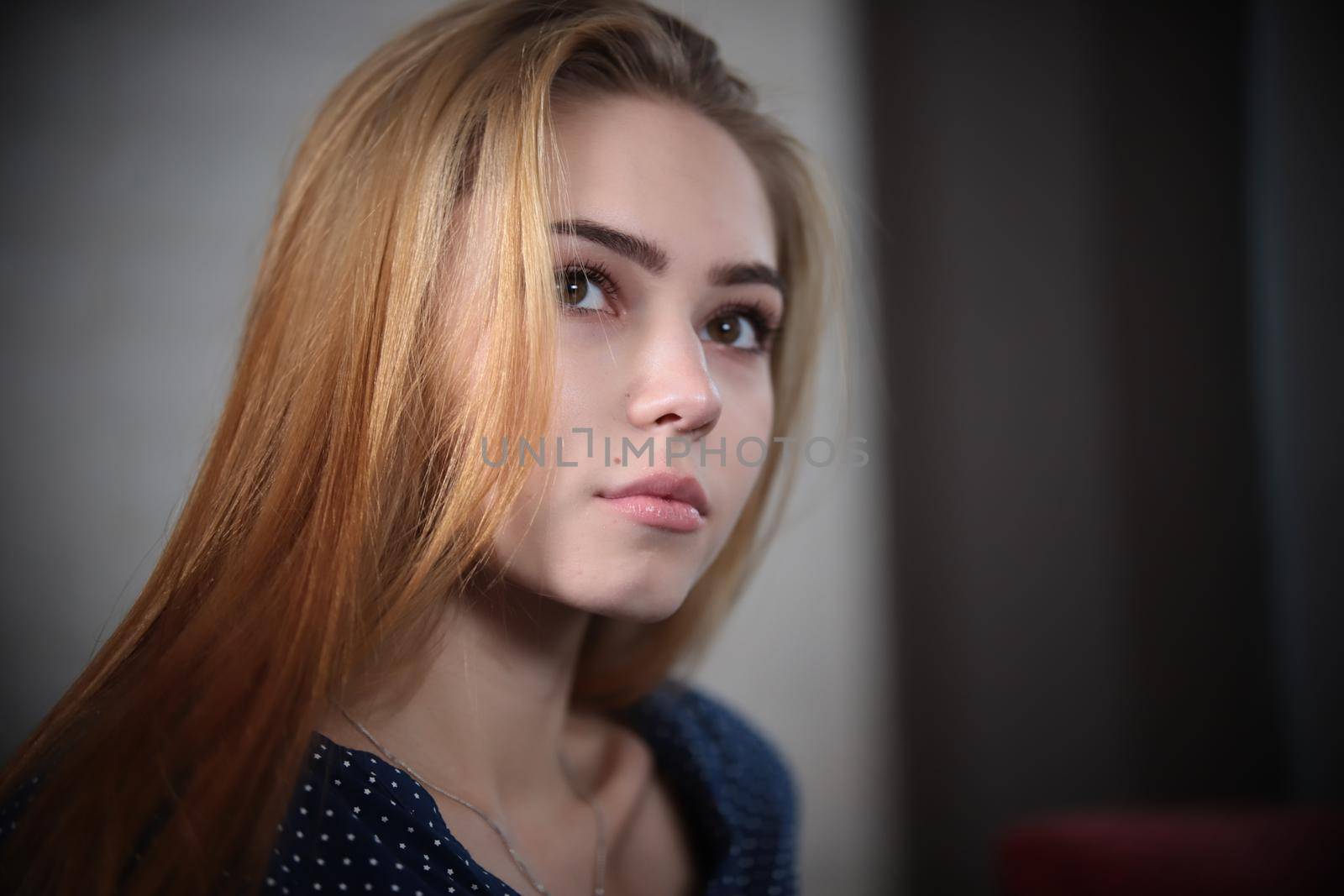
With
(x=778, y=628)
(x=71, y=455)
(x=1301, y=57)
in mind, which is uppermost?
(x=1301, y=57)

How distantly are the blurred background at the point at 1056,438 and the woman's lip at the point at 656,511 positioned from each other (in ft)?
2.62

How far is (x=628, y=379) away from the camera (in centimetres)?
66

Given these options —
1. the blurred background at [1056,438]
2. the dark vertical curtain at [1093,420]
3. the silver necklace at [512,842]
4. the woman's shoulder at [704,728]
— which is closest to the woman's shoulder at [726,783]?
the woman's shoulder at [704,728]

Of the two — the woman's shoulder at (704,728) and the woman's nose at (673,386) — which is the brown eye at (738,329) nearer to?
the woman's nose at (673,386)

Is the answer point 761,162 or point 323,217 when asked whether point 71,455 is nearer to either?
point 323,217

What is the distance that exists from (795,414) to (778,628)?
24.9 inches

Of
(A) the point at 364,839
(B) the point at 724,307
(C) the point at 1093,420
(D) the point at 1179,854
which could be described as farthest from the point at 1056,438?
(A) the point at 364,839

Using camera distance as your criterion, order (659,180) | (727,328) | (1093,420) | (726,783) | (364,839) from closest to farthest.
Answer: (364,839), (659,180), (727,328), (726,783), (1093,420)

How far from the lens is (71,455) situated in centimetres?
93

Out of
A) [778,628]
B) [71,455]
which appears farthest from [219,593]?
[778,628]

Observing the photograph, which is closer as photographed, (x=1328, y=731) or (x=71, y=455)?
(x=71, y=455)

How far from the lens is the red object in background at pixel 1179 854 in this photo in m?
0.98

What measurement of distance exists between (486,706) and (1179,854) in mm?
870

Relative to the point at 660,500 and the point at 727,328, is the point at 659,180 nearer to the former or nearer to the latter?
the point at 727,328
